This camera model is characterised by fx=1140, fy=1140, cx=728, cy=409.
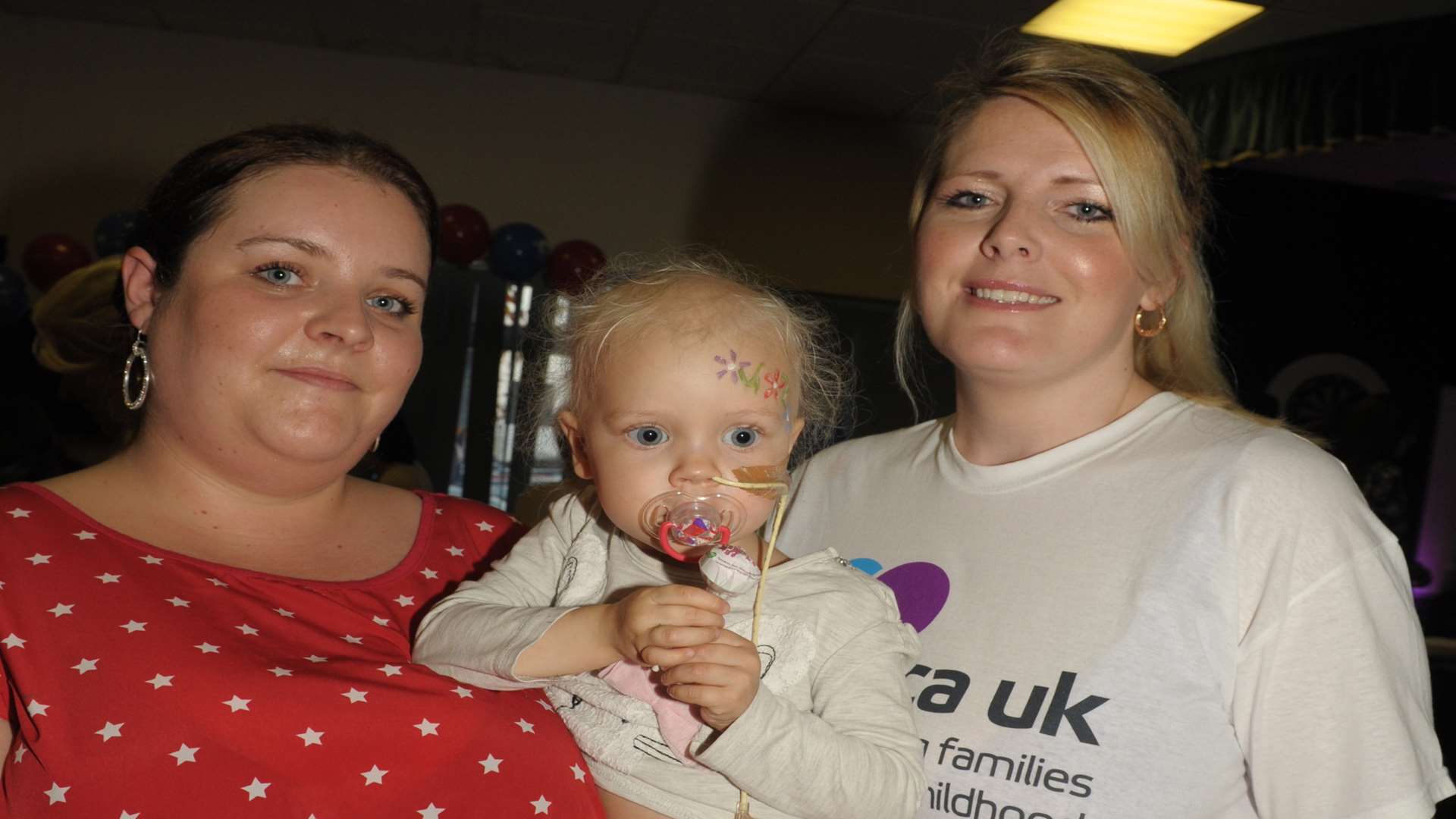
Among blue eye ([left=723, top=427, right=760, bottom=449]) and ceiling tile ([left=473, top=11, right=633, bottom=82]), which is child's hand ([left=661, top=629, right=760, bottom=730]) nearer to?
blue eye ([left=723, top=427, right=760, bottom=449])

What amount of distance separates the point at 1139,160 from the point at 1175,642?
0.77 meters

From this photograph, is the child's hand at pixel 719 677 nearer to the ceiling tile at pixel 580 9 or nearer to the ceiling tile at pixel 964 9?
the ceiling tile at pixel 964 9

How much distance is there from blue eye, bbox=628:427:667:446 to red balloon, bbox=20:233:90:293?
5.77 meters

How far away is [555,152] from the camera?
7734 mm

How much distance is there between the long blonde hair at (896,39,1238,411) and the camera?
1.86 m

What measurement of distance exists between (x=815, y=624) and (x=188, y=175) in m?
1.20

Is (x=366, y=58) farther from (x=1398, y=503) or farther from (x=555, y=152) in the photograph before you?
(x=1398, y=503)

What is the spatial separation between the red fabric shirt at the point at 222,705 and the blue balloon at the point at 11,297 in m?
5.07

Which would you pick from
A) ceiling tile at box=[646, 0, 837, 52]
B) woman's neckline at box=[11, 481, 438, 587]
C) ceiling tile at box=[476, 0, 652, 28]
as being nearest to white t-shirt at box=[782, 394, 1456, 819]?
woman's neckline at box=[11, 481, 438, 587]

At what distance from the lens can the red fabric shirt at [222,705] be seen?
1.46m

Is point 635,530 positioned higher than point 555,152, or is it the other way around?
point 555,152

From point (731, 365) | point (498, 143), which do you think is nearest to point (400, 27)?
point (498, 143)

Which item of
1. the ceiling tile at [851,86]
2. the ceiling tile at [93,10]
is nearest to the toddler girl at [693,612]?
the ceiling tile at [851,86]

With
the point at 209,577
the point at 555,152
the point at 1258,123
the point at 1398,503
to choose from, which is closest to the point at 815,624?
the point at 209,577
